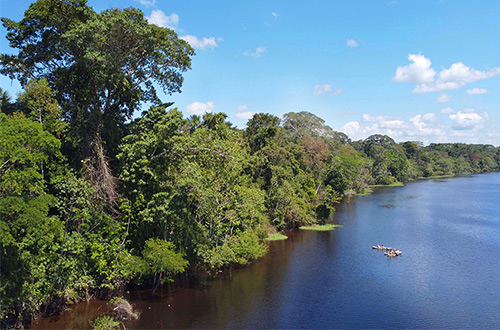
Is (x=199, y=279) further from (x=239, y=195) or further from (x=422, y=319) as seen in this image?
(x=422, y=319)

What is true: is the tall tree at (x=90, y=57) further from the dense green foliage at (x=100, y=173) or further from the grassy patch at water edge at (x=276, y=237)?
the grassy patch at water edge at (x=276, y=237)

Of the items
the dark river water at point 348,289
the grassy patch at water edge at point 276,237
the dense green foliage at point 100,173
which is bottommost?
the dark river water at point 348,289

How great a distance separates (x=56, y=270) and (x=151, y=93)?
40.3ft

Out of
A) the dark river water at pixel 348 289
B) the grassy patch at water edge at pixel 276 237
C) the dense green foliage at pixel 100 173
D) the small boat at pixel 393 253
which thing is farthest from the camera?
the grassy patch at water edge at pixel 276 237

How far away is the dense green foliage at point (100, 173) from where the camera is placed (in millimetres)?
16047

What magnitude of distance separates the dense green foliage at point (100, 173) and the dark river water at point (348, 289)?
176cm

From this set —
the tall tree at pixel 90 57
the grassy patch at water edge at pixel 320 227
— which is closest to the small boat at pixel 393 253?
the grassy patch at water edge at pixel 320 227

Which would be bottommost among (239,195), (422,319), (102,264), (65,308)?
(422,319)

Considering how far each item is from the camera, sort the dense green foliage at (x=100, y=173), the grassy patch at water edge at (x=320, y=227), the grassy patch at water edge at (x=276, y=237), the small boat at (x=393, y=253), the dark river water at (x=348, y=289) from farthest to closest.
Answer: the grassy patch at water edge at (x=320, y=227)
the grassy patch at water edge at (x=276, y=237)
the small boat at (x=393, y=253)
the dark river water at (x=348, y=289)
the dense green foliage at (x=100, y=173)

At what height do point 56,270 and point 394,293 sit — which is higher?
point 56,270

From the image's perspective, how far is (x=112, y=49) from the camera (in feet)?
66.5

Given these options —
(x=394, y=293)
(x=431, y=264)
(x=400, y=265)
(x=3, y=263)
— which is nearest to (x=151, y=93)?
(x=3, y=263)

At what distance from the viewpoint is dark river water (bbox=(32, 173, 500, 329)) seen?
60.3ft

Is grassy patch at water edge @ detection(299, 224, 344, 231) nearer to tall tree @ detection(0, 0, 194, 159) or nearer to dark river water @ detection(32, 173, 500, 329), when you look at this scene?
dark river water @ detection(32, 173, 500, 329)
